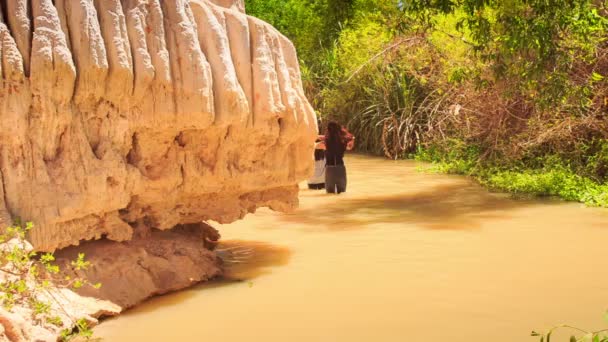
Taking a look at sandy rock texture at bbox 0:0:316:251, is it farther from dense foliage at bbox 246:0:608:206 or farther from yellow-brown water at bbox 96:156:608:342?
dense foliage at bbox 246:0:608:206

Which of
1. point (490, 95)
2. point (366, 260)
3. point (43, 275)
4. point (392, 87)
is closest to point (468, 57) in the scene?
point (490, 95)

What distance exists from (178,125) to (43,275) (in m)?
1.43

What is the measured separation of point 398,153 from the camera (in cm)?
1748

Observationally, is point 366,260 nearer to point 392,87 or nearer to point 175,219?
point 175,219

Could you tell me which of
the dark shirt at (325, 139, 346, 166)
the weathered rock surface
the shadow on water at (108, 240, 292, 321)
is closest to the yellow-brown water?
the shadow on water at (108, 240, 292, 321)

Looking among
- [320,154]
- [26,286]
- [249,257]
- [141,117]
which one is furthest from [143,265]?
[320,154]

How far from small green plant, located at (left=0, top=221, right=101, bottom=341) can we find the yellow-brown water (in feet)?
1.03

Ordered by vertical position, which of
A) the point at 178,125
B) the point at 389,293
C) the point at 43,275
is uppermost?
the point at 178,125

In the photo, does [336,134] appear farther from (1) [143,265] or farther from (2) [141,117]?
(2) [141,117]

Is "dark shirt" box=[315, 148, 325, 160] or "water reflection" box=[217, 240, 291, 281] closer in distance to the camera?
"water reflection" box=[217, 240, 291, 281]

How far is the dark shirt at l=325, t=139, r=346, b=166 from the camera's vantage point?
1109 centimetres

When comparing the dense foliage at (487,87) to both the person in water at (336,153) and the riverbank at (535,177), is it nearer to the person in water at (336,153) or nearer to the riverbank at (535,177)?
the riverbank at (535,177)

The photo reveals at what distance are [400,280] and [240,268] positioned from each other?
57.8 inches

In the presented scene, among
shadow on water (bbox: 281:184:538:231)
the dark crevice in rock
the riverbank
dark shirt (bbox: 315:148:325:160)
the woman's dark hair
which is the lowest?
shadow on water (bbox: 281:184:538:231)
